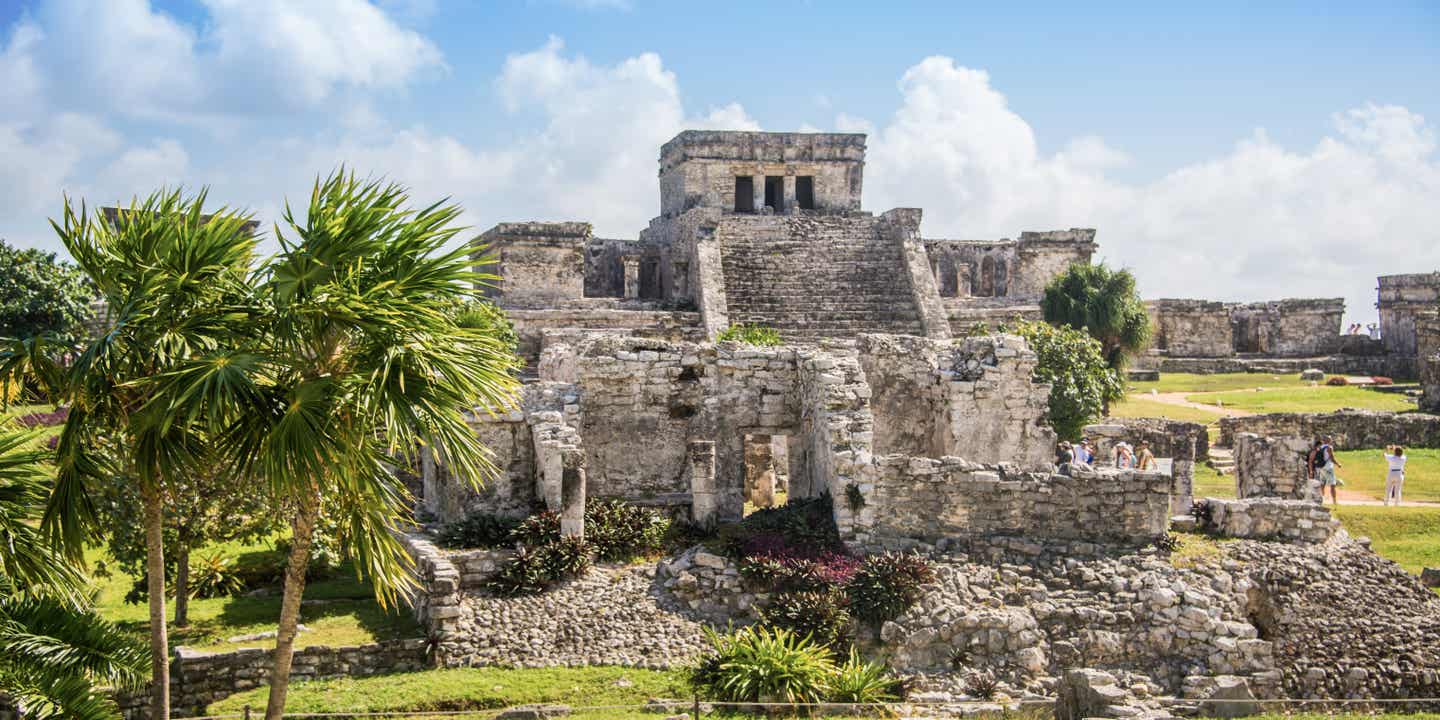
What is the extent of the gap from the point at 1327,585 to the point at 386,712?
9.34 metres

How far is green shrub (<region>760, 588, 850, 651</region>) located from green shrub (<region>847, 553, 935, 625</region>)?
167mm

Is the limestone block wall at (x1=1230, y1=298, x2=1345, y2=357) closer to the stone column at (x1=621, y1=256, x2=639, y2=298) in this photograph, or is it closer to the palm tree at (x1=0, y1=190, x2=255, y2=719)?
the stone column at (x1=621, y1=256, x2=639, y2=298)

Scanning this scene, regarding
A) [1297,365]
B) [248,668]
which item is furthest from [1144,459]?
[1297,365]

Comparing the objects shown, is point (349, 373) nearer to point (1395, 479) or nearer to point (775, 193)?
point (1395, 479)

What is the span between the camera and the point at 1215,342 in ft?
150

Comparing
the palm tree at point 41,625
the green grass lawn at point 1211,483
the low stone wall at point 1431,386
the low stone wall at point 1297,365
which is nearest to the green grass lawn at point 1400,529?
the green grass lawn at point 1211,483

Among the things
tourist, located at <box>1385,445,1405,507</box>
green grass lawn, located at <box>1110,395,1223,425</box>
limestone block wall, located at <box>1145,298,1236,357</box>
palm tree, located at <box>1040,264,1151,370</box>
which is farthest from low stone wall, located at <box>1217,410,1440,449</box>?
limestone block wall, located at <box>1145,298,1236,357</box>

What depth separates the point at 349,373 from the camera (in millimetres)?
8789

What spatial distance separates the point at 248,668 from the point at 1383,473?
771 inches

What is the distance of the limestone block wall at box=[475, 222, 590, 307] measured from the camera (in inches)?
1281

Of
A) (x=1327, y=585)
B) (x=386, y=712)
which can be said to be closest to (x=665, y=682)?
(x=386, y=712)

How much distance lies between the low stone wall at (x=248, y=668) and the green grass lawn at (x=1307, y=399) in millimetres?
24027

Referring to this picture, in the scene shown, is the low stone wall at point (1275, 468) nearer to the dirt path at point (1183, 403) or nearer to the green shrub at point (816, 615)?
the green shrub at point (816, 615)

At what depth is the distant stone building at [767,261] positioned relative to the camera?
29.4 m
